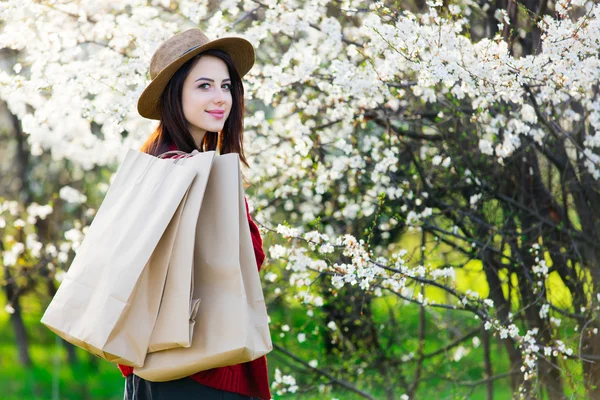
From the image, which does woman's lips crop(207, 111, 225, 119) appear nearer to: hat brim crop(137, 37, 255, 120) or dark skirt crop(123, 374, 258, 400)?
hat brim crop(137, 37, 255, 120)

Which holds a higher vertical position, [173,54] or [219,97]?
[173,54]

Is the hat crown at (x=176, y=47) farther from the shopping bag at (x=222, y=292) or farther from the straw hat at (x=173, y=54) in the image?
the shopping bag at (x=222, y=292)

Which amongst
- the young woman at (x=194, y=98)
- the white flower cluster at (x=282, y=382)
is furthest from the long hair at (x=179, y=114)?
the white flower cluster at (x=282, y=382)

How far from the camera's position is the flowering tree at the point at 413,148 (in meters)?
2.99

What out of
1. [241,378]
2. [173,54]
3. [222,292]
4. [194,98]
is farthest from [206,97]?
[241,378]

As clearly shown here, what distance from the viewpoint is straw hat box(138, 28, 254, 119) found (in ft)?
7.35

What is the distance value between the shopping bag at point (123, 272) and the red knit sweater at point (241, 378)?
217mm

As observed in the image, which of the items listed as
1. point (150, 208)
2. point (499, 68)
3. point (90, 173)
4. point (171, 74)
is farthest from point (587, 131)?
point (90, 173)

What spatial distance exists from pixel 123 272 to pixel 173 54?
A: 741 millimetres

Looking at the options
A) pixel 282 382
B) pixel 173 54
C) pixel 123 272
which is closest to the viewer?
pixel 123 272

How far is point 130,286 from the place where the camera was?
182 cm

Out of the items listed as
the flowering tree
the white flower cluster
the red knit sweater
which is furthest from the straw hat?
the white flower cluster

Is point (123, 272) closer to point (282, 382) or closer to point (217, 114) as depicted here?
point (217, 114)

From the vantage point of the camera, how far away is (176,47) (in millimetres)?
2256
